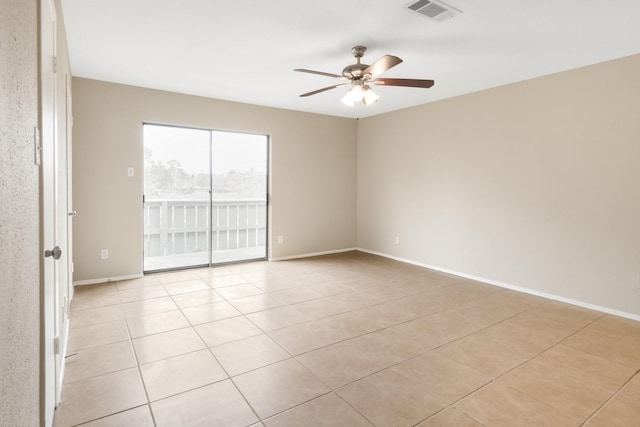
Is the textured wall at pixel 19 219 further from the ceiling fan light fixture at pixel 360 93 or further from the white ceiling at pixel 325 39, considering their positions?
the ceiling fan light fixture at pixel 360 93

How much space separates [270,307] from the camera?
3463 millimetres

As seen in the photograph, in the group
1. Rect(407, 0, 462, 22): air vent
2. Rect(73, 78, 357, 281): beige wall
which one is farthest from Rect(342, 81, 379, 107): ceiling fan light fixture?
Rect(73, 78, 357, 281): beige wall

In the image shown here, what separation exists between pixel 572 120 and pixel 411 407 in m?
3.41

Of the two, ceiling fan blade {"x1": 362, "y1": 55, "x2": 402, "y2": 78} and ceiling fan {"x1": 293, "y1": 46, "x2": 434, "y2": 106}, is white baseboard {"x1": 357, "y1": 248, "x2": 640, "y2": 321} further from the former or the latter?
ceiling fan blade {"x1": 362, "y1": 55, "x2": 402, "y2": 78}

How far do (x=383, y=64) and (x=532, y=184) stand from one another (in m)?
2.42

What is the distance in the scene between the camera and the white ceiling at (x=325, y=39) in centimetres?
247

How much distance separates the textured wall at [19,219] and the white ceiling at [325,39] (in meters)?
1.67

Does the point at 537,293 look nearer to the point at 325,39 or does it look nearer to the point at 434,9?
the point at 434,9

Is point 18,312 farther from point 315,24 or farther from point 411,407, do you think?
point 315,24

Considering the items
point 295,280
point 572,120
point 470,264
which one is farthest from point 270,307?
point 572,120

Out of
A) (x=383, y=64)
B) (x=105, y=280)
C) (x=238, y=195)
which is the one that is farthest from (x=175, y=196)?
(x=383, y=64)

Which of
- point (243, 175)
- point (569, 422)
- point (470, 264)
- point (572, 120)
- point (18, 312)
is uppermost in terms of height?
point (572, 120)

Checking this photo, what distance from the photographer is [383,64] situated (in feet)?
9.10

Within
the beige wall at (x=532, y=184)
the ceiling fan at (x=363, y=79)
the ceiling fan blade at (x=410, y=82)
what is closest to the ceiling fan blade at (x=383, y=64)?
the ceiling fan at (x=363, y=79)
